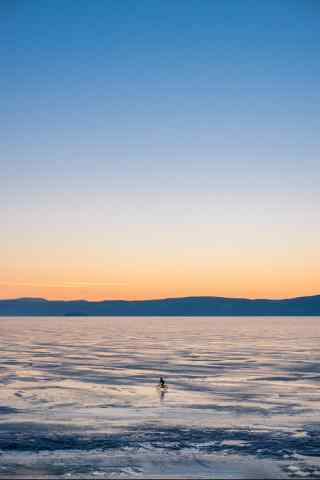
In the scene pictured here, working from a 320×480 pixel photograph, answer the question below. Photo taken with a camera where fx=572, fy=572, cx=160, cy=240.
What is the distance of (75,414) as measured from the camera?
78.4 ft

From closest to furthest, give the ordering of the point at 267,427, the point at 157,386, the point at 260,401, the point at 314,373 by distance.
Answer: the point at 267,427 → the point at 260,401 → the point at 157,386 → the point at 314,373

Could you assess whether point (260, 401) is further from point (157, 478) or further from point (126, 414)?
point (157, 478)

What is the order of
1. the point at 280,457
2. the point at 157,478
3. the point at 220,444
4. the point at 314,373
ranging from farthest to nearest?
the point at 314,373, the point at 220,444, the point at 280,457, the point at 157,478

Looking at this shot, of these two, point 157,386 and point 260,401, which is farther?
point 157,386

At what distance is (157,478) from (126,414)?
873cm

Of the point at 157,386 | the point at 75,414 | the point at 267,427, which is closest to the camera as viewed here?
the point at 267,427

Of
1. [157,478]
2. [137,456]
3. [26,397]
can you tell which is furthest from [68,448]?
[26,397]

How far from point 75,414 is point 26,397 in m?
5.34

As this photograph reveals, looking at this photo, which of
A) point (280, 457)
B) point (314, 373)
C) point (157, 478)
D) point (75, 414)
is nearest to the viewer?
point (157, 478)

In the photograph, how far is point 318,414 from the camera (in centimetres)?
2417

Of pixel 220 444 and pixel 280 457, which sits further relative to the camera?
pixel 220 444

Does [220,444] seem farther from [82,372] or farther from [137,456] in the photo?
[82,372]

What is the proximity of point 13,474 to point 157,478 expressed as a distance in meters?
3.91

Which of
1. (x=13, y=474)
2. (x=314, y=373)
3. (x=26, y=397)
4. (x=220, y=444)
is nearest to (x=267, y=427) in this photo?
(x=220, y=444)
